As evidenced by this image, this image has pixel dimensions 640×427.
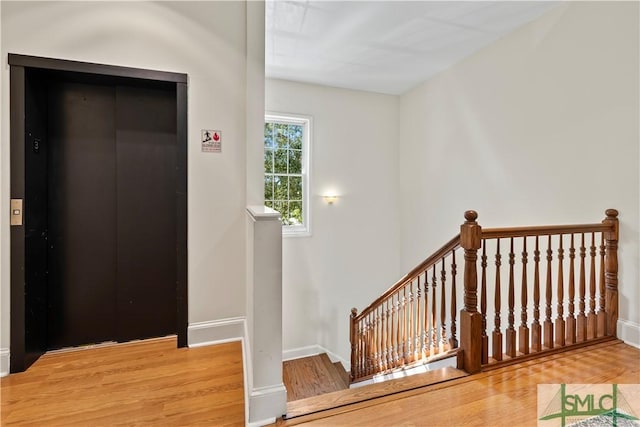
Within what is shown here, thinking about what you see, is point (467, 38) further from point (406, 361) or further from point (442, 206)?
point (406, 361)

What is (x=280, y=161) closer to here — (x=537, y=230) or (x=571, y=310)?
(x=537, y=230)

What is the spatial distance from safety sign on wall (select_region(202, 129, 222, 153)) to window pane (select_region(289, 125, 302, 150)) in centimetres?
258

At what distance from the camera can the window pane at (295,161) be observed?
4816 mm

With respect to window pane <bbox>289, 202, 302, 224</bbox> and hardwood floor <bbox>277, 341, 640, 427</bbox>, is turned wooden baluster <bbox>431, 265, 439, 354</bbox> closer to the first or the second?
hardwood floor <bbox>277, 341, 640, 427</bbox>

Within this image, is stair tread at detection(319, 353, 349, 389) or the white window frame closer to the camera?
stair tread at detection(319, 353, 349, 389)


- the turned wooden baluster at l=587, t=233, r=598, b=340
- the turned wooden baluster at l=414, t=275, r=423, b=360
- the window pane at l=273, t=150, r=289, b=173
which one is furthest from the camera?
the window pane at l=273, t=150, r=289, b=173

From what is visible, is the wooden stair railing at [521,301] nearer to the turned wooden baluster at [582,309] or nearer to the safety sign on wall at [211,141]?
the turned wooden baluster at [582,309]

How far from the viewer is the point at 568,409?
1.57 metres

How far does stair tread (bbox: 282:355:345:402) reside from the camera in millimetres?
3900

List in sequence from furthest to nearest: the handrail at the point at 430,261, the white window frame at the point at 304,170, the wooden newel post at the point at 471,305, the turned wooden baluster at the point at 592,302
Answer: the white window frame at the point at 304,170, the turned wooden baluster at the point at 592,302, the handrail at the point at 430,261, the wooden newel post at the point at 471,305

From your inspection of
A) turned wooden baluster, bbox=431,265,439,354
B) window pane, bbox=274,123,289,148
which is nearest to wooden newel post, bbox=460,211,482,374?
turned wooden baluster, bbox=431,265,439,354

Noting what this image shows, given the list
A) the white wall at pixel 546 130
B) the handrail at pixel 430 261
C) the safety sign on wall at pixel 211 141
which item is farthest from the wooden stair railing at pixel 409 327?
the safety sign on wall at pixel 211 141

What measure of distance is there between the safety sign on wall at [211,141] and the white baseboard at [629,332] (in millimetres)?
3312

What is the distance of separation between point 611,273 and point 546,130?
4.41 ft
